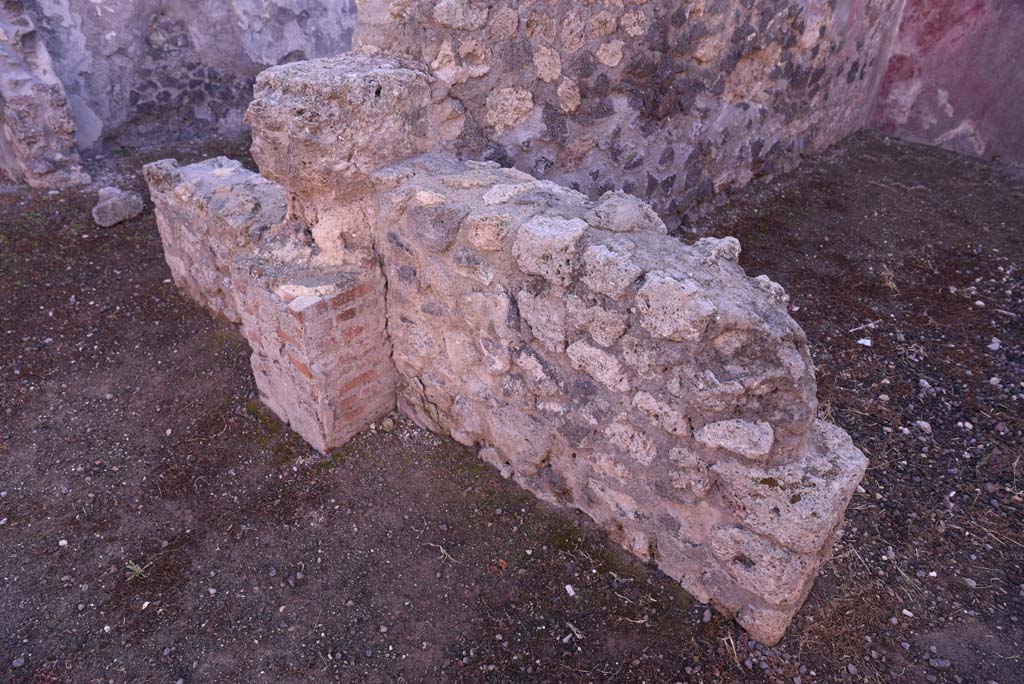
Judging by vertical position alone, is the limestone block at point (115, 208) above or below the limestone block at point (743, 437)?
below

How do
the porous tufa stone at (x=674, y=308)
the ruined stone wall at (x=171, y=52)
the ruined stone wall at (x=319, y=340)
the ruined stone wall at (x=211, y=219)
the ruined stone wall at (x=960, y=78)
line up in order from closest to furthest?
the porous tufa stone at (x=674, y=308)
the ruined stone wall at (x=319, y=340)
the ruined stone wall at (x=211, y=219)
the ruined stone wall at (x=960, y=78)
the ruined stone wall at (x=171, y=52)

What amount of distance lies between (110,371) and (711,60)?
388 cm

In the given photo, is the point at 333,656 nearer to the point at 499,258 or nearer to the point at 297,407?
the point at 297,407

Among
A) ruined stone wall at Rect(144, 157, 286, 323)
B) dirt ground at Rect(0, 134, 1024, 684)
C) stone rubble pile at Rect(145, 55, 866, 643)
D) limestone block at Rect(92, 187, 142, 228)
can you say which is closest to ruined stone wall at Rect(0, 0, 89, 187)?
limestone block at Rect(92, 187, 142, 228)

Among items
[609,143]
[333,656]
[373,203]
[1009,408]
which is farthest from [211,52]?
[1009,408]

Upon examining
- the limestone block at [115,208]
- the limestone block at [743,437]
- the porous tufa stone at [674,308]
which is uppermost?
the porous tufa stone at [674,308]

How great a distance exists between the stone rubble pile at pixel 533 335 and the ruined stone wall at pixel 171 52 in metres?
3.87

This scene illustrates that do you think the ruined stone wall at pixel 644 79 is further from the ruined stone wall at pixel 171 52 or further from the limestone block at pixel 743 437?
the ruined stone wall at pixel 171 52

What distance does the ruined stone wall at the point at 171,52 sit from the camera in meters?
5.82

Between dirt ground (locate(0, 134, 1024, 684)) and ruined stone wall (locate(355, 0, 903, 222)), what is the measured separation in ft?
4.43

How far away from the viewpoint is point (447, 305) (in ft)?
8.43

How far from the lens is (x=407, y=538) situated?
2.57 meters

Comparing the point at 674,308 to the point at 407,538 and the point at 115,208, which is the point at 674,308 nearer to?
the point at 407,538

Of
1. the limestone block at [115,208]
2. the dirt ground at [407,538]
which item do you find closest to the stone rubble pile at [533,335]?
the dirt ground at [407,538]
